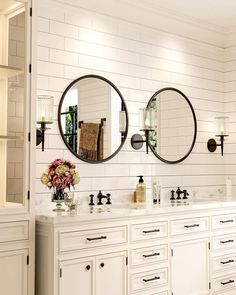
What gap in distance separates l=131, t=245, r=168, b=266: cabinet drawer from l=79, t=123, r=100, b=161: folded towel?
946mm

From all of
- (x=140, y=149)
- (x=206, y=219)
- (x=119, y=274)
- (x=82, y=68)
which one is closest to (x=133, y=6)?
(x=82, y=68)

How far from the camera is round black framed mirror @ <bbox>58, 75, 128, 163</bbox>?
13.3 ft

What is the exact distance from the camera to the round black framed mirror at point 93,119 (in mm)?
4043

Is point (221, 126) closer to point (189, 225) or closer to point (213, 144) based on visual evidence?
point (213, 144)

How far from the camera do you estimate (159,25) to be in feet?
15.8

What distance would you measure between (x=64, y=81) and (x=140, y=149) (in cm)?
106

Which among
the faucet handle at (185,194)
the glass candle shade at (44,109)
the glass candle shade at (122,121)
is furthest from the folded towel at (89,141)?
the faucet handle at (185,194)

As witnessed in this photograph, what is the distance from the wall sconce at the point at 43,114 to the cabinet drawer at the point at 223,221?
1.80 m

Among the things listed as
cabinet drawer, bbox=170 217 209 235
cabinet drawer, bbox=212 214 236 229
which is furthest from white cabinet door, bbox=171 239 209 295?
cabinet drawer, bbox=212 214 236 229

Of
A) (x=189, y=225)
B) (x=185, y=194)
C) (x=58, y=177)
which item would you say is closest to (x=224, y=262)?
(x=189, y=225)

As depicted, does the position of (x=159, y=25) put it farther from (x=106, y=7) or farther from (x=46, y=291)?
(x=46, y=291)

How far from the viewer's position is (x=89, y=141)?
13.7 feet

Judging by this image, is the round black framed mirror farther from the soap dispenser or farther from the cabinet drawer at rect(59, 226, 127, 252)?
the cabinet drawer at rect(59, 226, 127, 252)

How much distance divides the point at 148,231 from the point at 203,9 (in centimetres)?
239
